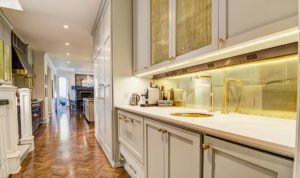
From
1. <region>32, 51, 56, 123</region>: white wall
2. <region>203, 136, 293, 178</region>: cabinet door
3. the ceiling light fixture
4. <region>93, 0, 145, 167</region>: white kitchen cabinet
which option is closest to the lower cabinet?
<region>203, 136, 293, 178</region>: cabinet door

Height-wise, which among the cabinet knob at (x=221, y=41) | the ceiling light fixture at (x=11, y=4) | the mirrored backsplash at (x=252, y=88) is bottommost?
the mirrored backsplash at (x=252, y=88)

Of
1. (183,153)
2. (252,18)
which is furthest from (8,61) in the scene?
(252,18)

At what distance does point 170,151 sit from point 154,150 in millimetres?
260

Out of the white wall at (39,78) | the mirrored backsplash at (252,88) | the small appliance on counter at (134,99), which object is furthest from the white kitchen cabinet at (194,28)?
the white wall at (39,78)

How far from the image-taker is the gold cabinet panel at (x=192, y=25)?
1.14 m

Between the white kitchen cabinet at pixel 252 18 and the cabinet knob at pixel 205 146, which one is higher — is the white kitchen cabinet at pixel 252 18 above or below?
above

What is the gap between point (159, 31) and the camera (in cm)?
182

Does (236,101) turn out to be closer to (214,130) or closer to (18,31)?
(214,130)

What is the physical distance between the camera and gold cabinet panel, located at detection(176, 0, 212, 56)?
1.14m

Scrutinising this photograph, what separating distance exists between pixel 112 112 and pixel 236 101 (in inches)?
64.5

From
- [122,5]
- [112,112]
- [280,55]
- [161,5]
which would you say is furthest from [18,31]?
[280,55]

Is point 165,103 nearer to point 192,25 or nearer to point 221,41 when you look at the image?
point 192,25

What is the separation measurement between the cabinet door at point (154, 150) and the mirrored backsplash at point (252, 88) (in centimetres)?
64

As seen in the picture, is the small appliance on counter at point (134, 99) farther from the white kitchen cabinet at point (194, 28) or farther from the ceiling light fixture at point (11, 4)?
the ceiling light fixture at point (11, 4)
